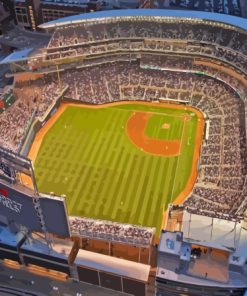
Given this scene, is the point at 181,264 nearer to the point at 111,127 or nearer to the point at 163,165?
the point at 163,165

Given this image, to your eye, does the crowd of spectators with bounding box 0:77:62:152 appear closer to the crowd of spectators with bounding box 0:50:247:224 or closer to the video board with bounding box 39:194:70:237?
the crowd of spectators with bounding box 0:50:247:224

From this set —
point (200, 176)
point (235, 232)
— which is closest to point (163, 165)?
point (200, 176)

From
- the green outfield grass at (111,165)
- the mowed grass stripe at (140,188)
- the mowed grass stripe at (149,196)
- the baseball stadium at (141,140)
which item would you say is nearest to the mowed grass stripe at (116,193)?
the green outfield grass at (111,165)

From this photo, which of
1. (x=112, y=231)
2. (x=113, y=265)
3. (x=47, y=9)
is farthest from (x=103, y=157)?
(x=47, y=9)

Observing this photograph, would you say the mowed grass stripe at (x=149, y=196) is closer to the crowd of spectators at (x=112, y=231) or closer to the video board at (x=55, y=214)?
the crowd of spectators at (x=112, y=231)

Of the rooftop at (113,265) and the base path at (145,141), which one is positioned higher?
the base path at (145,141)

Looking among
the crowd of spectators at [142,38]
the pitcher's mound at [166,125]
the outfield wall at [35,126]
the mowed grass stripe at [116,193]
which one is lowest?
the mowed grass stripe at [116,193]
